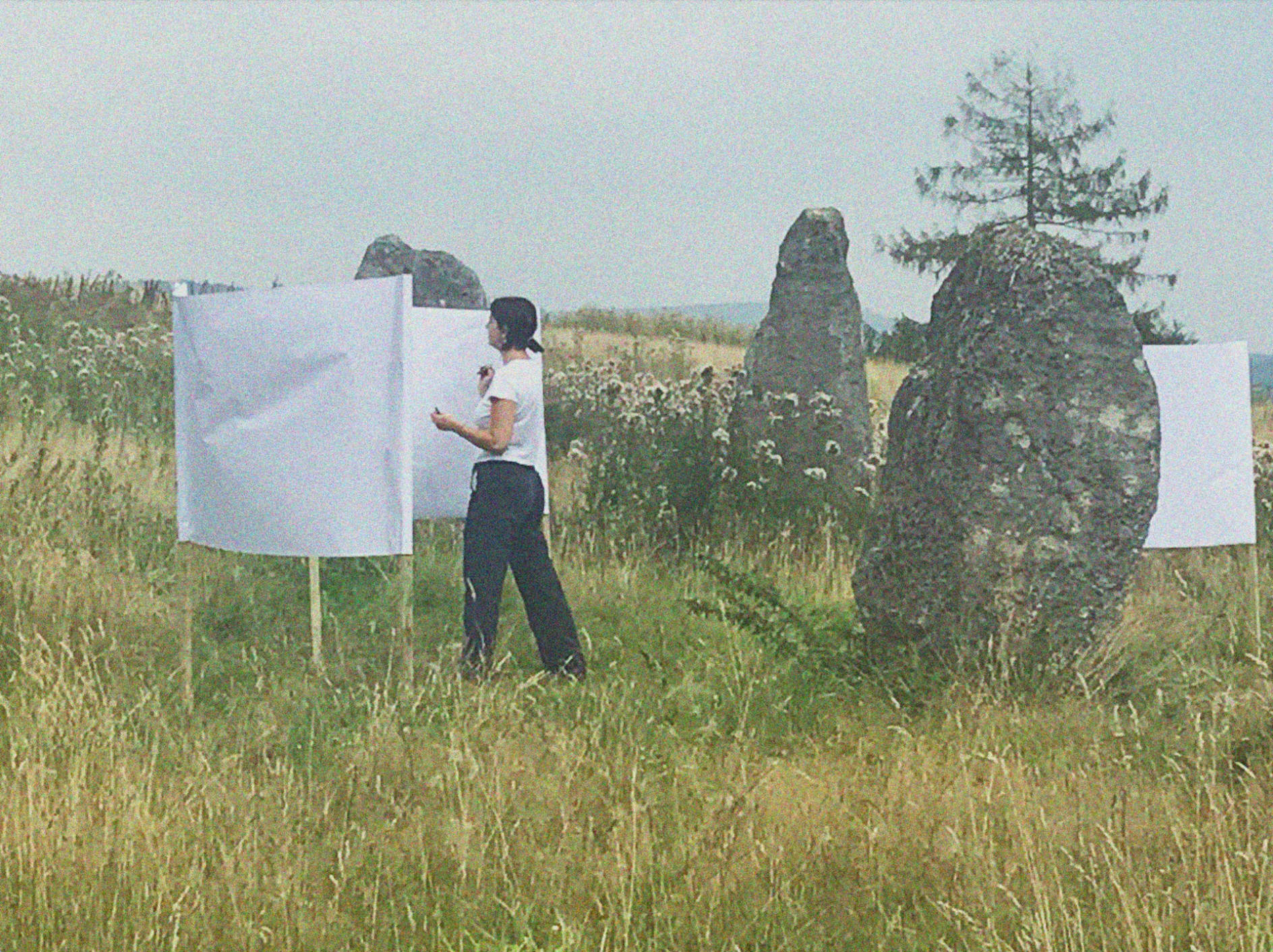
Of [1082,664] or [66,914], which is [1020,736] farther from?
[66,914]

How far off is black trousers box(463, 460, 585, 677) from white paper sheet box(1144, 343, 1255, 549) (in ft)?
10.9

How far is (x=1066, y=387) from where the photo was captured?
7.37 metres

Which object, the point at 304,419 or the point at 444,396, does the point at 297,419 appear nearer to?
the point at 304,419

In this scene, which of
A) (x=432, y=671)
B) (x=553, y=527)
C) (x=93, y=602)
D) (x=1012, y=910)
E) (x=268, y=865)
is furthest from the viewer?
(x=553, y=527)

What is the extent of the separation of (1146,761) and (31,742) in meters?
4.22

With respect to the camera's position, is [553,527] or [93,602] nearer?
[93,602]

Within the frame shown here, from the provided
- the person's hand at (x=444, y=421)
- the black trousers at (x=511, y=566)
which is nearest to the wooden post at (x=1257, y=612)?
the black trousers at (x=511, y=566)

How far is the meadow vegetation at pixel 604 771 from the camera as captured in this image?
4688 mm

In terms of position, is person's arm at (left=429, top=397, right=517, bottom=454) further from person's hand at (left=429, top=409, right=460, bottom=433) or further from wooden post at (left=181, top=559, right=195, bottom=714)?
wooden post at (left=181, top=559, right=195, bottom=714)

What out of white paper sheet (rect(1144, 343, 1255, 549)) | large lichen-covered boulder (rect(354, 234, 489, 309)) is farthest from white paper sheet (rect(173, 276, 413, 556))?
large lichen-covered boulder (rect(354, 234, 489, 309))

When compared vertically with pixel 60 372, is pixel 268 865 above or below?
below

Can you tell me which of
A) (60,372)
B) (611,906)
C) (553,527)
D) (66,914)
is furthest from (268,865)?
(60,372)

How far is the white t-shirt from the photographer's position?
25.7ft

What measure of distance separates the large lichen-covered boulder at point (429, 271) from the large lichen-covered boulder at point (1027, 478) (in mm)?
8831
